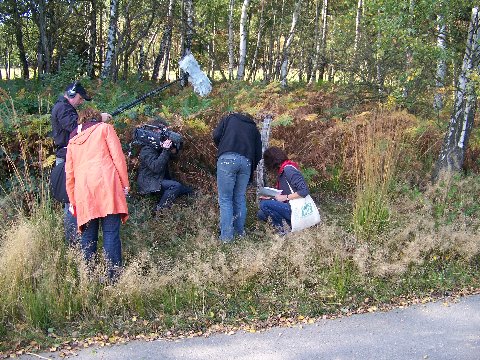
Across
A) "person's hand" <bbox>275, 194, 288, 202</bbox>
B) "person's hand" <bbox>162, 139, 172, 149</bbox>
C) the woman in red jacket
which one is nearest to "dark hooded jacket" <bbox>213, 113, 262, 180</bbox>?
"person's hand" <bbox>275, 194, 288, 202</bbox>

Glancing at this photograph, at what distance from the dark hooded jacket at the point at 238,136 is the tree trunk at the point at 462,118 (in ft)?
11.2

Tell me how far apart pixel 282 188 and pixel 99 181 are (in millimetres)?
2335

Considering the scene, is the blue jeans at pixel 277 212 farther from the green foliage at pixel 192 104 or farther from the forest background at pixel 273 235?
the green foliage at pixel 192 104

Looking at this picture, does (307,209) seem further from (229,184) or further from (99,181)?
(99,181)

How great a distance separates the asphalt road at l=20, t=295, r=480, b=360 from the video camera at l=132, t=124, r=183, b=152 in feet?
9.43

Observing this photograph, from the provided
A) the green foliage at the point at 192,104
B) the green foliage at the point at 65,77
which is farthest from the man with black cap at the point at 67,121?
the green foliage at the point at 65,77

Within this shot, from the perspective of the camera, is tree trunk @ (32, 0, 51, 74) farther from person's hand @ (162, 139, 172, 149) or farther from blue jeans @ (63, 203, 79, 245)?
blue jeans @ (63, 203, 79, 245)

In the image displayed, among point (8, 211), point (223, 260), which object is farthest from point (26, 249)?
point (223, 260)

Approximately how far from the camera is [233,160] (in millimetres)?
5520

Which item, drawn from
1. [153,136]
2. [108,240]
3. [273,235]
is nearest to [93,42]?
[153,136]

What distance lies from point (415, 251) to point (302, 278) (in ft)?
4.30

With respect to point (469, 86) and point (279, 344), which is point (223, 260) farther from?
point (469, 86)

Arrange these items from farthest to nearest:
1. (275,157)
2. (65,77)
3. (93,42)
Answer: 1. (93,42)
2. (65,77)
3. (275,157)

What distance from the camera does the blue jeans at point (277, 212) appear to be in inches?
227
